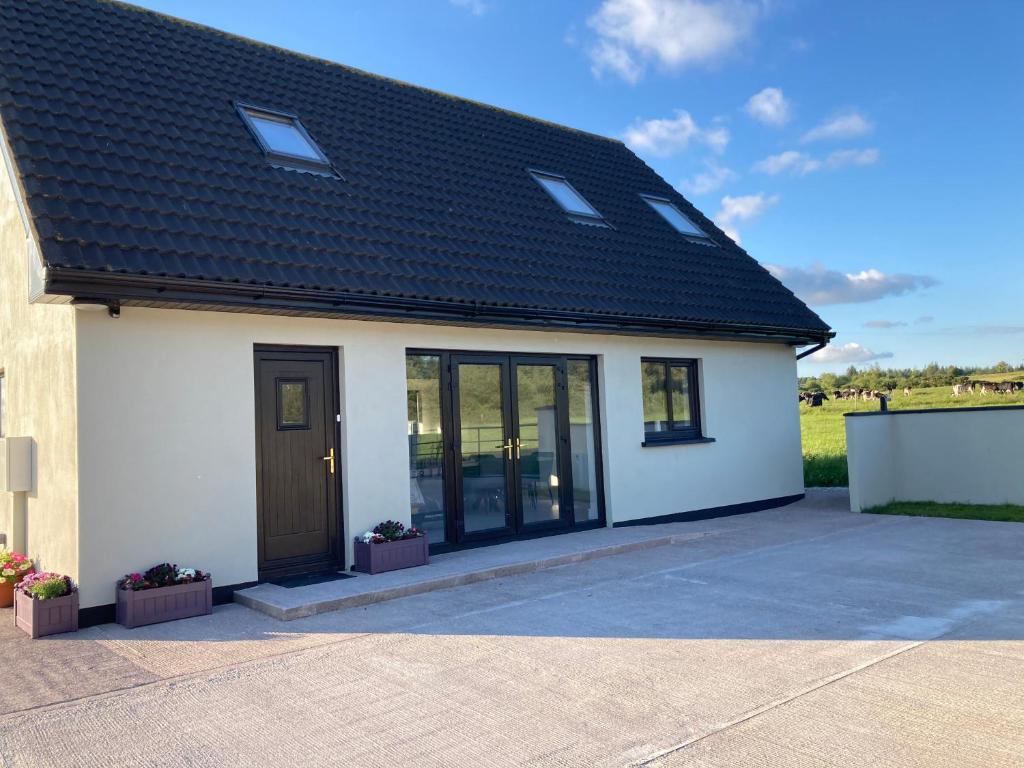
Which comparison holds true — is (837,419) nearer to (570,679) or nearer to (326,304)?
(326,304)

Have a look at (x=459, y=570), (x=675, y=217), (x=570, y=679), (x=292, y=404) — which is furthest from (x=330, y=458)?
(x=675, y=217)

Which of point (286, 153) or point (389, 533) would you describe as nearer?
point (389, 533)

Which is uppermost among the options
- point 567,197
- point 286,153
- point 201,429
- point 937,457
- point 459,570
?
point 567,197

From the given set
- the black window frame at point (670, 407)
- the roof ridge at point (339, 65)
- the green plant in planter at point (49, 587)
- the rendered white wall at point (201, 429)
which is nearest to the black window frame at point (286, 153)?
the roof ridge at point (339, 65)

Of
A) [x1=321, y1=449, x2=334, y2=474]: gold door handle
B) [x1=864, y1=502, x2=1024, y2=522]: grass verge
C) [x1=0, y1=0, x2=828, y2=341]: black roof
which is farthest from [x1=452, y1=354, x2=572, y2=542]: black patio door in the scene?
[x1=864, y1=502, x2=1024, y2=522]: grass verge

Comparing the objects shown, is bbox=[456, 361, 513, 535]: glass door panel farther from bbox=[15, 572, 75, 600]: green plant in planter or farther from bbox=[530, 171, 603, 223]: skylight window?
bbox=[15, 572, 75, 600]: green plant in planter

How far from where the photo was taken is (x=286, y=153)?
29.2 feet

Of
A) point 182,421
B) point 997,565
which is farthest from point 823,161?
point 182,421

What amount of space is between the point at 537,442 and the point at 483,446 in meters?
0.95

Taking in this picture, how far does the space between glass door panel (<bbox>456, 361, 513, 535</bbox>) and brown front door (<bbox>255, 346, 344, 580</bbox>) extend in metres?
1.66

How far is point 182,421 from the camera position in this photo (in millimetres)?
6848

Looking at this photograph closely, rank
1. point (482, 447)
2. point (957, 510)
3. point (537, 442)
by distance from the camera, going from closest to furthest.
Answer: point (482, 447) < point (537, 442) < point (957, 510)

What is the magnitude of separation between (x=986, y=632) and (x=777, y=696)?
2176mm

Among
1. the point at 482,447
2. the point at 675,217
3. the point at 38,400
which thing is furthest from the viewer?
the point at 675,217
